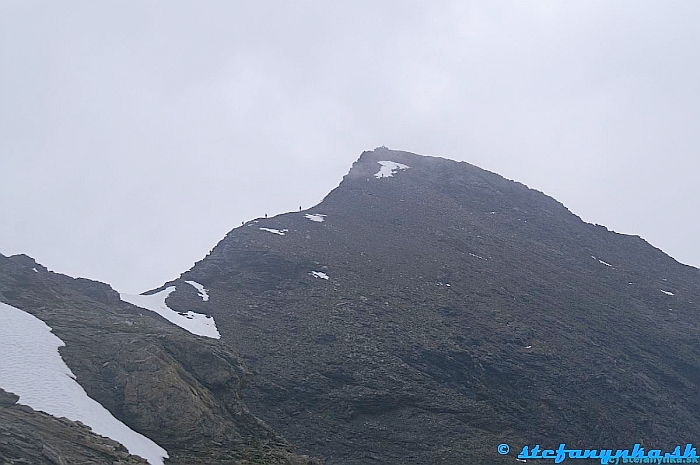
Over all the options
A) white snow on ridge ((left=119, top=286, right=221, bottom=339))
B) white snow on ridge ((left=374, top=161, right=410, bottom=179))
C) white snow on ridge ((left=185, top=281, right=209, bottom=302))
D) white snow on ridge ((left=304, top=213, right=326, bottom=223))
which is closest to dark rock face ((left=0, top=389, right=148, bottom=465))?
white snow on ridge ((left=119, top=286, right=221, bottom=339))

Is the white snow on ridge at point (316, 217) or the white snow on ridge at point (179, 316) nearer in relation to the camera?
the white snow on ridge at point (179, 316)

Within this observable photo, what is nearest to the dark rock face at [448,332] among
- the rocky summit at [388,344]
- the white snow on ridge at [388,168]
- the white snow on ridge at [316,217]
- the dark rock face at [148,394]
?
the rocky summit at [388,344]

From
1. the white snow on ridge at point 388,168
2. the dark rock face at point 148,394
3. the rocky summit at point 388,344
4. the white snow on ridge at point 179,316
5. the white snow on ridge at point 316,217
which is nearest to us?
the dark rock face at point 148,394

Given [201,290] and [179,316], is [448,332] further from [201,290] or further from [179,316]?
[201,290]

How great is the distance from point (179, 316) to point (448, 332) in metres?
12.5

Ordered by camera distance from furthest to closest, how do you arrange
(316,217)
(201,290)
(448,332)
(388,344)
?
(316,217) < (201,290) < (448,332) < (388,344)

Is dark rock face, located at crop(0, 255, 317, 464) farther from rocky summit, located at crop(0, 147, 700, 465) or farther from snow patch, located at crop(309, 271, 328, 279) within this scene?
snow patch, located at crop(309, 271, 328, 279)

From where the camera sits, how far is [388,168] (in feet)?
195

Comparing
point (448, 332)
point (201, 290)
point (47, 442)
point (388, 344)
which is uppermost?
point (201, 290)

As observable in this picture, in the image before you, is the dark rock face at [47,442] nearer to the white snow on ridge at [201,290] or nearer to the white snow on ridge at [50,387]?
the white snow on ridge at [50,387]

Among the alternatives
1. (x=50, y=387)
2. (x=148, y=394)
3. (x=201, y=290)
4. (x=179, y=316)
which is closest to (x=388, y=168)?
(x=201, y=290)

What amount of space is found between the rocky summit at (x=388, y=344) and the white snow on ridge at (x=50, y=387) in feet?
1.72

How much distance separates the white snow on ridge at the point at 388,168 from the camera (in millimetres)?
56706

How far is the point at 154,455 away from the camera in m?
16.5
